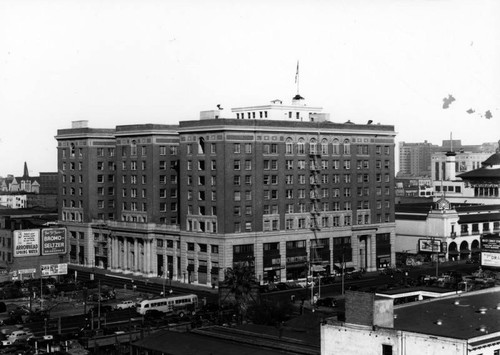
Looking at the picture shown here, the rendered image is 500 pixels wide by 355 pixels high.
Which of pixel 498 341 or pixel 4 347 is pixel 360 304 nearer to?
pixel 498 341

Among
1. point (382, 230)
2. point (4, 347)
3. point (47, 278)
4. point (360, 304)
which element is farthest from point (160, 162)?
point (360, 304)

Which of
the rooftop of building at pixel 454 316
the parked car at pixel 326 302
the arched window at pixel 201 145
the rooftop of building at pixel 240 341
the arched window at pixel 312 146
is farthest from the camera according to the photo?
the arched window at pixel 312 146

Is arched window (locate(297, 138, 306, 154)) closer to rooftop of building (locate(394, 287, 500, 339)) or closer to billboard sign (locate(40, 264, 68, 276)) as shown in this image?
billboard sign (locate(40, 264, 68, 276))

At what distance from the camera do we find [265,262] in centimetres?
12912

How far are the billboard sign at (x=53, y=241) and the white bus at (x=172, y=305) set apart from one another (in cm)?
2359

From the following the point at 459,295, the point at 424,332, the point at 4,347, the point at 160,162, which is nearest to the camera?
the point at 424,332

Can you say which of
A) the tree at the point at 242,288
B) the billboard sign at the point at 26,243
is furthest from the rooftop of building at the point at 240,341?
the billboard sign at the point at 26,243

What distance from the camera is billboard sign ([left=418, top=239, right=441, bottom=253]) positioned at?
499 feet

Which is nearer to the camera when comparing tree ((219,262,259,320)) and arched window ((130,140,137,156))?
tree ((219,262,259,320))

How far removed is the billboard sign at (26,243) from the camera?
4786 inches

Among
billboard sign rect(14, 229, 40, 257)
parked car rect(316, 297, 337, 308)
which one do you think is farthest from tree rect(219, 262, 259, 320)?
billboard sign rect(14, 229, 40, 257)

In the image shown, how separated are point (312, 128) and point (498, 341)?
8171 cm

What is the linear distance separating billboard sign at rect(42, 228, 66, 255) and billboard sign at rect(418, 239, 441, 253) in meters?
66.3

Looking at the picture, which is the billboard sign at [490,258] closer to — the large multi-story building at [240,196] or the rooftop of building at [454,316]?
the rooftop of building at [454,316]
